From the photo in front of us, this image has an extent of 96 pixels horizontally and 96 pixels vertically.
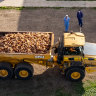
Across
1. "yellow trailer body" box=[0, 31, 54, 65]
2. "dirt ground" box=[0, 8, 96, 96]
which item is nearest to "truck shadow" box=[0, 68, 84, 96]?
"dirt ground" box=[0, 8, 96, 96]

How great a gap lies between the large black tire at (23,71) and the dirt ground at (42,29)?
356mm

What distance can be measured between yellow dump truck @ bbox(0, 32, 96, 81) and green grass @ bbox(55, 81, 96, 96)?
0.36m

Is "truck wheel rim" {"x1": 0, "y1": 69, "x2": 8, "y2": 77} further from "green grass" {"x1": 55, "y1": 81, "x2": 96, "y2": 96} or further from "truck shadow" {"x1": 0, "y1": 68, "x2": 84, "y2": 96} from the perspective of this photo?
"green grass" {"x1": 55, "y1": 81, "x2": 96, "y2": 96}

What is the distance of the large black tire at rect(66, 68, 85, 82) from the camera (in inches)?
377

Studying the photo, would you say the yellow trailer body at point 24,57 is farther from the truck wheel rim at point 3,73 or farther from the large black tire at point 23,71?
the truck wheel rim at point 3,73

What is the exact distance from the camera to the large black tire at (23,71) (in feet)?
31.9

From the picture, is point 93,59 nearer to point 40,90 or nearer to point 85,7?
point 40,90

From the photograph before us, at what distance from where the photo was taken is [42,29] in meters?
14.4

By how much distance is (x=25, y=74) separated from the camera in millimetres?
10023

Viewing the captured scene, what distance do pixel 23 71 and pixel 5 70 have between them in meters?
0.91

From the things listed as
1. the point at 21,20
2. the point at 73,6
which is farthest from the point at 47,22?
the point at 73,6

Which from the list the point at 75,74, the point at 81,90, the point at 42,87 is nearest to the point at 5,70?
the point at 42,87

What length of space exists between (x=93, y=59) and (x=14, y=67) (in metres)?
4.03

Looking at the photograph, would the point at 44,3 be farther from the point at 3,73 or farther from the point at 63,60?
the point at 3,73
